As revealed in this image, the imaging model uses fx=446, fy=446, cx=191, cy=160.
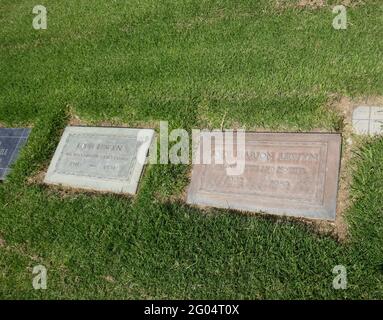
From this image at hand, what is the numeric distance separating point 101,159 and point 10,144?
1583 millimetres

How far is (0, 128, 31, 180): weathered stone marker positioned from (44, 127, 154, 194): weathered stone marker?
2.18 ft

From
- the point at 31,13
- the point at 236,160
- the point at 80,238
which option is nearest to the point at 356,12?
the point at 236,160

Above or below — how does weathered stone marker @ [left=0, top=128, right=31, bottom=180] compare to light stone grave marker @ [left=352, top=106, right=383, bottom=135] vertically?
below

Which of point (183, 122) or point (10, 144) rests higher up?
point (183, 122)

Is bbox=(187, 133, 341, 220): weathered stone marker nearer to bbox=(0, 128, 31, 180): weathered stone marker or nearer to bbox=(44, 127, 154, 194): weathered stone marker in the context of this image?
bbox=(44, 127, 154, 194): weathered stone marker

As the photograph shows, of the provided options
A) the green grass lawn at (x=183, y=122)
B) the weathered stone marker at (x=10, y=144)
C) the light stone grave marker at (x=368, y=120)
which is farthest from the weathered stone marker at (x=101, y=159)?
the light stone grave marker at (x=368, y=120)

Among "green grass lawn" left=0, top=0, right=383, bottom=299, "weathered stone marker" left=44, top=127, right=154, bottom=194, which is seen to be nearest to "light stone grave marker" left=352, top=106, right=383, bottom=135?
"green grass lawn" left=0, top=0, right=383, bottom=299

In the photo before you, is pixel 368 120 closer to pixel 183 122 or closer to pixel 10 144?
pixel 183 122

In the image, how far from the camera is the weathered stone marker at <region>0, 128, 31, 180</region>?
224 inches

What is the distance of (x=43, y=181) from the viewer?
532cm

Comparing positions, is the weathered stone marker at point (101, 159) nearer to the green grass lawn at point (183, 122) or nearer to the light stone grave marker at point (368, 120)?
the green grass lawn at point (183, 122)

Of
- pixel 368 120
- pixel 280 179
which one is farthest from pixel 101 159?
pixel 368 120

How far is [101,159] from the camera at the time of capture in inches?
202
